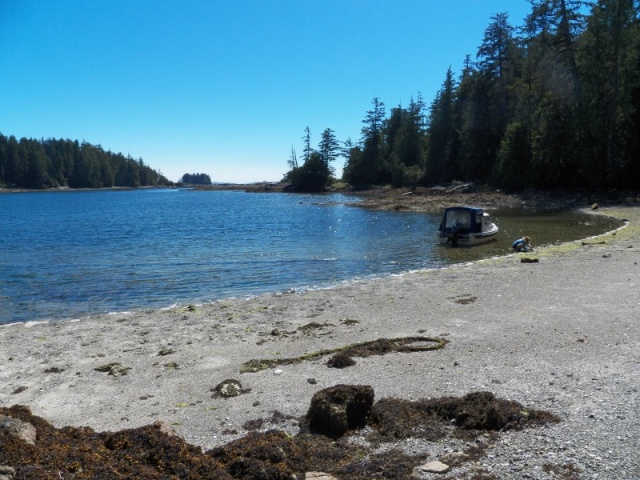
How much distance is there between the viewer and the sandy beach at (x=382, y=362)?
5918mm

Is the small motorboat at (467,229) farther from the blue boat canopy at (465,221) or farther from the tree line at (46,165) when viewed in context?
the tree line at (46,165)

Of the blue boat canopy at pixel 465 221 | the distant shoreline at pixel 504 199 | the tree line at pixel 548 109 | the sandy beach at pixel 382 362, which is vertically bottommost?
the sandy beach at pixel 382 362

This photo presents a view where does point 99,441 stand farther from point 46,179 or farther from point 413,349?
point 46,179

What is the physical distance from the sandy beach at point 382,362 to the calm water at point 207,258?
128 inches

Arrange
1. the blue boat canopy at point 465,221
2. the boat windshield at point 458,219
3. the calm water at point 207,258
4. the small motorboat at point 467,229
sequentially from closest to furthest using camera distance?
the calm water at point 207,258 → the small motorboat at point 467,229 → the blue boat canopy at point 465,221 → the boat windshield at point 458,219

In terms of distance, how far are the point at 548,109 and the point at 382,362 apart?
52284mm

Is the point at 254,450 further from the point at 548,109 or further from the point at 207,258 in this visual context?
the point at 548,109

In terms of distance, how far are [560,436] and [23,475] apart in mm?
5769

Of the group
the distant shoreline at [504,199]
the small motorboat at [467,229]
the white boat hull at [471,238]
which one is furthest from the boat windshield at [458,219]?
the distant shoreline at [504,199]

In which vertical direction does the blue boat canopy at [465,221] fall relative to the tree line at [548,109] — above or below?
below

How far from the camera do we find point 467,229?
28.5 metres

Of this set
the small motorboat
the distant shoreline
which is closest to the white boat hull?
the small motorboat

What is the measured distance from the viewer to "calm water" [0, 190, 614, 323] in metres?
17.9

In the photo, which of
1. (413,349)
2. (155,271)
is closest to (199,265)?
(155,271)
